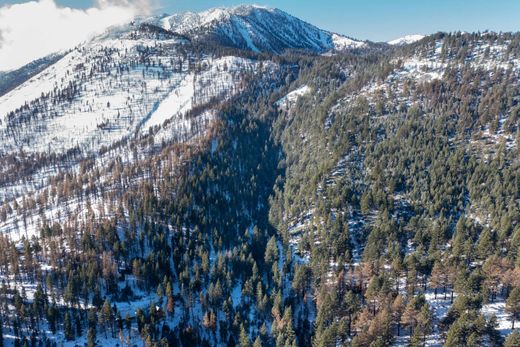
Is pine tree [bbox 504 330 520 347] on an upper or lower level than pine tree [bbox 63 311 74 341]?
upper

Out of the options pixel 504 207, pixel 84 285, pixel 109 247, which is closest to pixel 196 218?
pixel 109 247

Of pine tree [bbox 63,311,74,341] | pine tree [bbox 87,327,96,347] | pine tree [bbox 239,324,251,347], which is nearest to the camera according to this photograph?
pine tree [bbox 239,324,251,347]

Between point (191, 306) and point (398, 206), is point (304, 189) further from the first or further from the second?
point (191, 306)

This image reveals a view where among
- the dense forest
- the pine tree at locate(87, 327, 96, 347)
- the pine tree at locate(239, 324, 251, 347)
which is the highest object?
the dense forest

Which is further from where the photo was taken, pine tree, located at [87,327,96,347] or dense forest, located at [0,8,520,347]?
pine tree, located at [87,327,96,347]

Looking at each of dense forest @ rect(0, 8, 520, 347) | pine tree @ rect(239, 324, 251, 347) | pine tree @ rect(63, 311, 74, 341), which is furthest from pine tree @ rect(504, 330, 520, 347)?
pine tree @ rect(63, 311, 74, 341)

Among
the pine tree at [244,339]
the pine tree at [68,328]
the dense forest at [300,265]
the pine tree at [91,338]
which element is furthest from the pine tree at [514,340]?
the pine tree at [68,328]

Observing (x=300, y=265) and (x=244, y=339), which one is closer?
(x=244, y=339)

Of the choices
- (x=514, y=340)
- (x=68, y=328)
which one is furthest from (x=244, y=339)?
(x=514, y=340)

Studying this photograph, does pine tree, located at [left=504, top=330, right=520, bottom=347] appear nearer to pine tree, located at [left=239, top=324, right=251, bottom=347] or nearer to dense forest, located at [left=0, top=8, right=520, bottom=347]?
dense forest, located at [left=0, top=8, right=520, bottom=347]

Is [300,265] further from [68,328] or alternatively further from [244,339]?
[68,328]

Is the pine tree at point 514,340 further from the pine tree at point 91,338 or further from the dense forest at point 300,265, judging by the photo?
the pine tree at point 91,338
